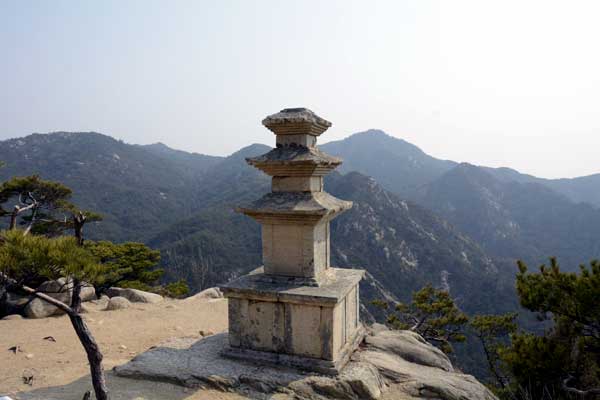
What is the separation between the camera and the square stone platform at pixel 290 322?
6379mm

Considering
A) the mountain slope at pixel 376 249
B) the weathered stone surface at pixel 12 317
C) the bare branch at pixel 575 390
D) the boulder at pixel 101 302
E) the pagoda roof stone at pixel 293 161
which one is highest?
the pagoda roof stone at pixel 293 161

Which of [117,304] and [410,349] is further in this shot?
[117,304]

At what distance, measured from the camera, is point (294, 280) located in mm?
6977

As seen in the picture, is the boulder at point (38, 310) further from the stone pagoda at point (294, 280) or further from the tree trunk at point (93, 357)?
the tree trunk at point (93, 357)

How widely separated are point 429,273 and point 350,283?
5053cm

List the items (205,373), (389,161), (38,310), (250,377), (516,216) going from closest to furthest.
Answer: (250,377) → (205,373) → (38,310) → (516,216) → (389,161)

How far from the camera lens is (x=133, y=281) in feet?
64.3

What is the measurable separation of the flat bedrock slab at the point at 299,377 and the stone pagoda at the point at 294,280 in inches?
9.7

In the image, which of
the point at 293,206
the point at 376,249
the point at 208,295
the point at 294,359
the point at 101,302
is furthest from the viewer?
the point at 376,249

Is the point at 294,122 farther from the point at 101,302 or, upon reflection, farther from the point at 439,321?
the point at 439,321

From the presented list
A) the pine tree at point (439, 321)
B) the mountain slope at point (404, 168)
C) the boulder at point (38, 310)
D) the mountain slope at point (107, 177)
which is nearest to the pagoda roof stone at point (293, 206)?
the boulder at point (38, 310)

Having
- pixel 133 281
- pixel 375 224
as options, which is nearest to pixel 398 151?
pixel 375 224

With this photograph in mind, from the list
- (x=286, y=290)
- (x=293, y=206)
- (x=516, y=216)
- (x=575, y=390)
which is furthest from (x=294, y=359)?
(x=516, y=216)

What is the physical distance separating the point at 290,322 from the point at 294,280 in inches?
29.4
